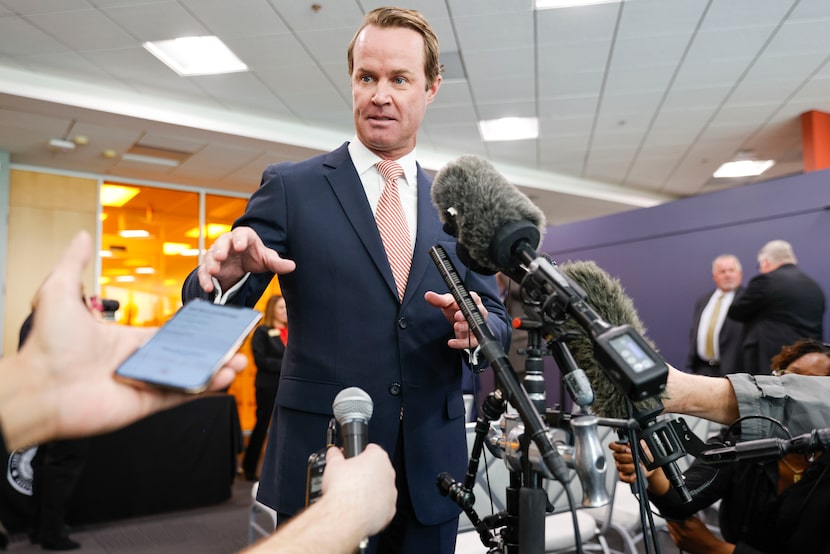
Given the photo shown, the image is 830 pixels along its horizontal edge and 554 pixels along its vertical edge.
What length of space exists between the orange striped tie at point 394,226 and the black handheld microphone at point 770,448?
58 centimetres

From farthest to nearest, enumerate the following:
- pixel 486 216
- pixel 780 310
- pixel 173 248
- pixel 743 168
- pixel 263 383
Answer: pixel 743 168
pixel 173 248
pixel 263 383
pixel 780 310
pixel 486 216

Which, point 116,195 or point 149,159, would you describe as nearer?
point 149,159

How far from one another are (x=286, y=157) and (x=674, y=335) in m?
4.84

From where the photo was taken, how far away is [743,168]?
30.5ft

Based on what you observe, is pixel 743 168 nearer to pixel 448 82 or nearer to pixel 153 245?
pixel 448 82

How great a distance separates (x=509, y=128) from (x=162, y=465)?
17.1ft

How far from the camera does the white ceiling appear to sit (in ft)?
15.6

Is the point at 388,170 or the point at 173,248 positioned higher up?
the point at 173,248

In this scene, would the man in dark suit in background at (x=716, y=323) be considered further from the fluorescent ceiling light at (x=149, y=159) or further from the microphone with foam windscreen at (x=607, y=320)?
the fluorescent ceiling light at (x=149, y=159)

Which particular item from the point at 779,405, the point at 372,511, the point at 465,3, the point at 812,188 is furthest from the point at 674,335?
the point at 372,511

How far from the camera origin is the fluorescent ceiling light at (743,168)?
8.98 metres

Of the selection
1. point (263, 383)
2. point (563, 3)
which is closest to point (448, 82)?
point (563, 3)

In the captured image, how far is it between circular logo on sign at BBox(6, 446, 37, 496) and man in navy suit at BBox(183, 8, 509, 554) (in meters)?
3.22

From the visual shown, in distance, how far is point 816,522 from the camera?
1683mm
